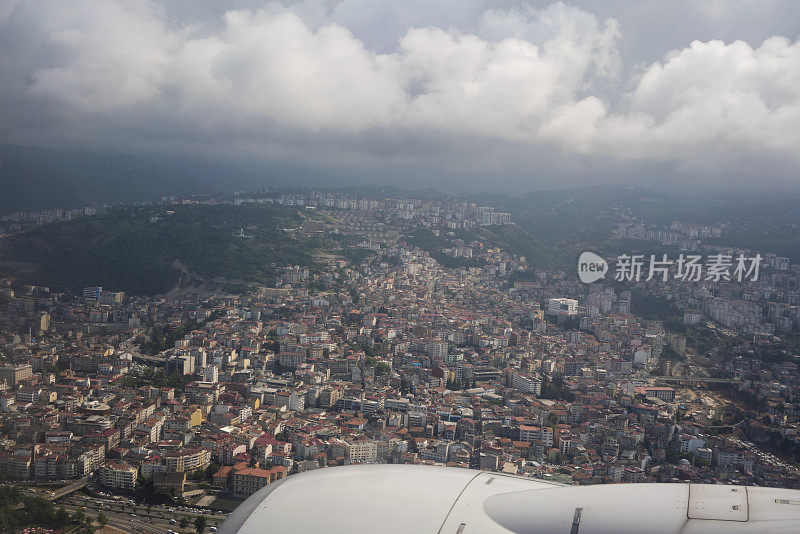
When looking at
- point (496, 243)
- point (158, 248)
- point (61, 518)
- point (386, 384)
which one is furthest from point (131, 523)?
point (496, 243)

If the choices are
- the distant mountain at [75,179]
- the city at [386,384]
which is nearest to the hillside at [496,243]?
the city at [386,384]

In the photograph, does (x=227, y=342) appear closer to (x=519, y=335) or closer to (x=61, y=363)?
(x=61, y=363)

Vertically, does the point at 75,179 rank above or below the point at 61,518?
above

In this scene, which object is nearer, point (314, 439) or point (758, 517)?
point (758, 517)

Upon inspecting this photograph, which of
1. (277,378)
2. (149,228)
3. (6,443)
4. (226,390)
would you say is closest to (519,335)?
(277,378)

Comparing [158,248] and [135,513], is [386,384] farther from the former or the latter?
[158,248]
